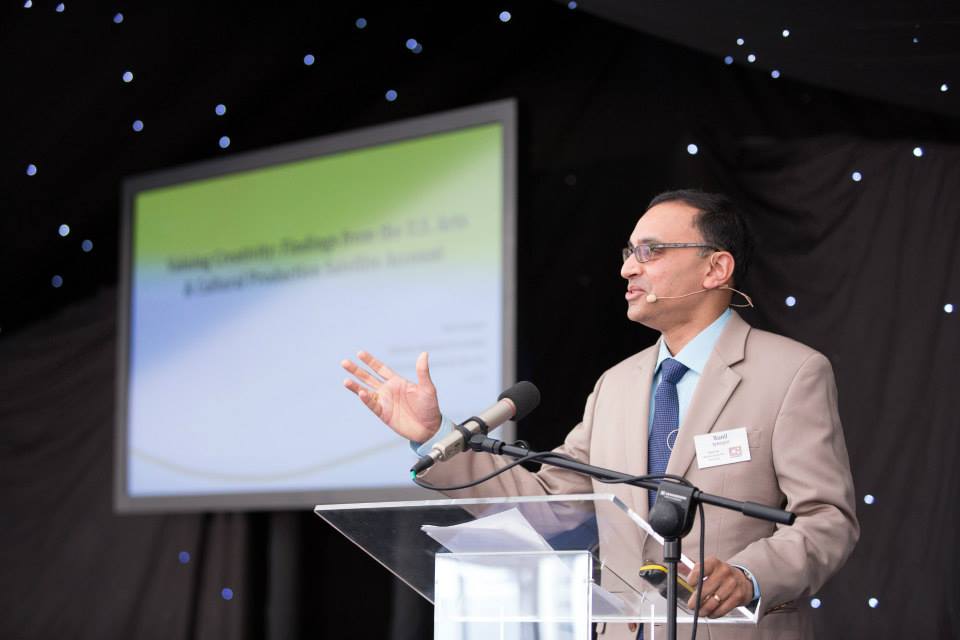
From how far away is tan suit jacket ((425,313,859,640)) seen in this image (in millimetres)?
2027

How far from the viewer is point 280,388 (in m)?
4.54

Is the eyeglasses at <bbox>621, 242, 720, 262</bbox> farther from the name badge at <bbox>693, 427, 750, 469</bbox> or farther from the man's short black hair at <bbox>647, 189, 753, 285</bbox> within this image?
the name badge at <bbox>693, 427, 750, 469</bbox>

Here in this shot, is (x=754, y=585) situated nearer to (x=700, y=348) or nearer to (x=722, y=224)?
(x=700, y=348)

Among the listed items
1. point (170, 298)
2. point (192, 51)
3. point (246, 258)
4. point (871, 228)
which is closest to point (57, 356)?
point (170, 298)

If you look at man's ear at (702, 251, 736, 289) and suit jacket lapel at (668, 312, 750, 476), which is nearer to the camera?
suit jacket lapel at (668, 312, 750, 476)

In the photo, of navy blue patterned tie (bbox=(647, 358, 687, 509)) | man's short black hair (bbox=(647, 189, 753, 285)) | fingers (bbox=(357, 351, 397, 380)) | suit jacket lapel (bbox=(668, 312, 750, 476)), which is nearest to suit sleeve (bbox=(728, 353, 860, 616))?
suit jacket lapel (bbox=(668, 312, 750, 476))

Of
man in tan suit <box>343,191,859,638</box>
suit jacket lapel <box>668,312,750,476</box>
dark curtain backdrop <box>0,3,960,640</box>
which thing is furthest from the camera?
dark curtain backdrop <box>0,3,960,640</box>

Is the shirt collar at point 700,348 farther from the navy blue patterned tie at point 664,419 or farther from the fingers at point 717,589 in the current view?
the fingers at point 717,589

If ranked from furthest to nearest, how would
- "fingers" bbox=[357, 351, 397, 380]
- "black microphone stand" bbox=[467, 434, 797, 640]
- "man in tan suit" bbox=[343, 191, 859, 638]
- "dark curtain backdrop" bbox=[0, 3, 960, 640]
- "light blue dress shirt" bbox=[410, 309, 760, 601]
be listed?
"dark curtain backdrop" bbox=[0, 3, 960, 640]
"light blue dress shirt" bbox=[410, 309, 760, 601]
"fingers" bbox=[357, 351, 397, 380]
"man in tan suit" bbox=[343, 191, 859, 638]
"black microphone stand" bbox=[467, 434, 797, 640]

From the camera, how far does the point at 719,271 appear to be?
8.00ft

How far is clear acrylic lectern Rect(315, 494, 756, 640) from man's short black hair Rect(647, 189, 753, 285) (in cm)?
87

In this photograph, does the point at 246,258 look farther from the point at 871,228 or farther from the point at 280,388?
the point at 871,228

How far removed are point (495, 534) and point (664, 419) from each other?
0.72 metres

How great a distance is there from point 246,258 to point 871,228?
241 centimetres
